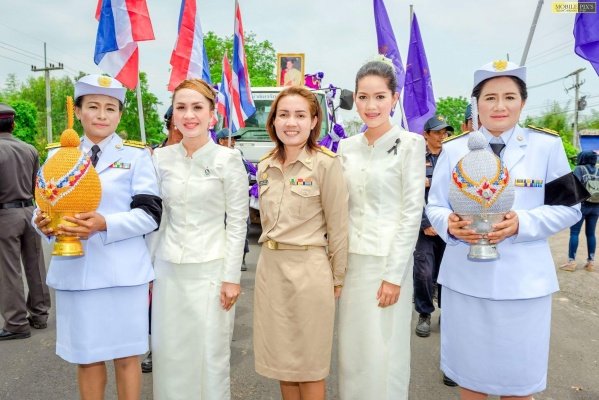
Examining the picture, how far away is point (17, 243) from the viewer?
15.6 ft

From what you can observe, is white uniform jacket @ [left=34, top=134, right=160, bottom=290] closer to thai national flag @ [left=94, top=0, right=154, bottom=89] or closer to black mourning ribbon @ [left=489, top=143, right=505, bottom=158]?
black mourning ribbon @ [left=489, top=143, right=505, bottom=158]

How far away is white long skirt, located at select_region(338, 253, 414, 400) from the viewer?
253 centimetres

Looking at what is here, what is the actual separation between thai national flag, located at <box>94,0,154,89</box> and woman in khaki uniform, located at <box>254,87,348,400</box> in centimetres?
249

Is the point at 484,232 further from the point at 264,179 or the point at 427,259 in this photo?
the point at 427,259

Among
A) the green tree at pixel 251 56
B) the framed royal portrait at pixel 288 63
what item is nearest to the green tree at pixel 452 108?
the green tree at pixel 251 56

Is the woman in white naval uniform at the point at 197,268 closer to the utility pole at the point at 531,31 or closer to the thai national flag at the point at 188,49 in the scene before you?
the utility pole at the point at 531,31

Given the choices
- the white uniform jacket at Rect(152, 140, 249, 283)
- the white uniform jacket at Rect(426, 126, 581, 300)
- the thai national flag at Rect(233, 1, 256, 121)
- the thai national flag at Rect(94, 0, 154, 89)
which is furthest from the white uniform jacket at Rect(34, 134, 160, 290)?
the thai national flag at Rect(233, 1, 256, 121)

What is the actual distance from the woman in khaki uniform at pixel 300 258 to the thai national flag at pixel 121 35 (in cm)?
249

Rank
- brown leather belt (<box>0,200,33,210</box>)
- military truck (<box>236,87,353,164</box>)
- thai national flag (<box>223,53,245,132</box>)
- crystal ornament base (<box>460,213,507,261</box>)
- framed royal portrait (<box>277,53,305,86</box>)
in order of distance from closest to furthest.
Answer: crystal ornament base (<box>460,213,507,261</box>)
brown leather belt (<box>0,200,33,210</box>)
thai national flag (<box>223,53,245,132</box>)
military truck (<box>236,87,353,164</box>)
framed royal portrait (<box>277,53,305,86</box>)

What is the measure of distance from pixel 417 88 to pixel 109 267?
4.25 meters

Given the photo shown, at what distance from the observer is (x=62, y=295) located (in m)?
2.57

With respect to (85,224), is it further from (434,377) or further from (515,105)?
(434,377)

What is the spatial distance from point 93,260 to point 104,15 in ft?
9.70

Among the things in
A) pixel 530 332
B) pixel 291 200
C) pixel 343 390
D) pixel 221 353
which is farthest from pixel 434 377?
pixel 291 200
